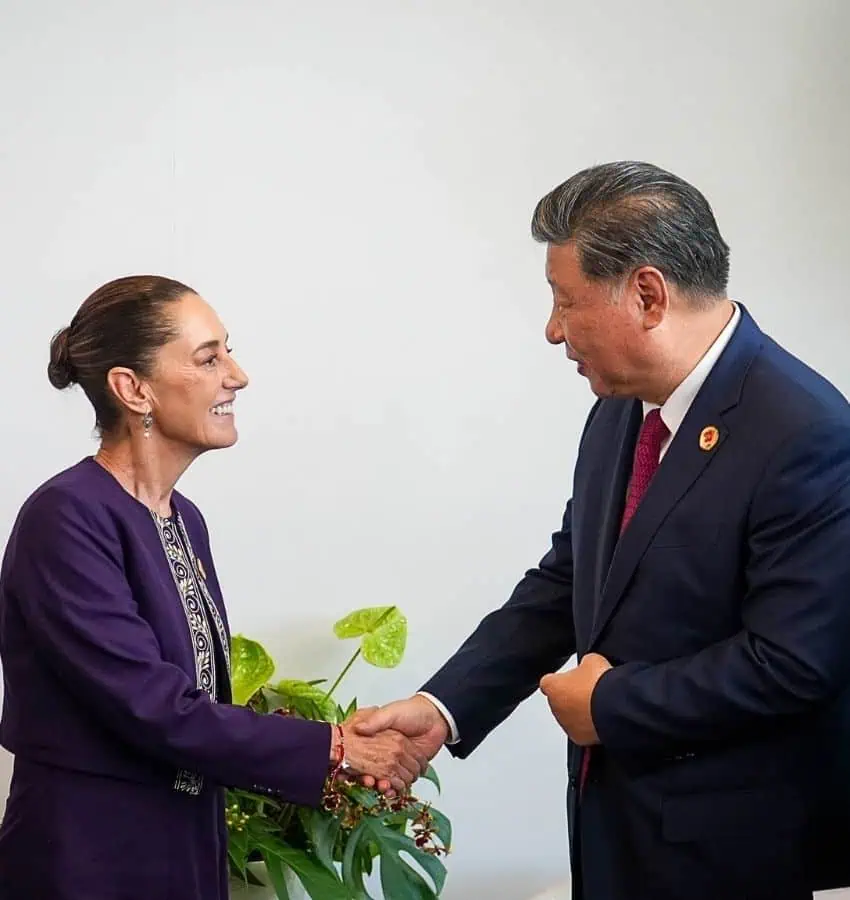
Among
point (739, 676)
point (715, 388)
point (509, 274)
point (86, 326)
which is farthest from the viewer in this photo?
point (509, 274)

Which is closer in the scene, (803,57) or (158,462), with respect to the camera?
(158,462)

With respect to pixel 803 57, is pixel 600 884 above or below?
below

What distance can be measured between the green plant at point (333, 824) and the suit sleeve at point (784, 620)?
77cm

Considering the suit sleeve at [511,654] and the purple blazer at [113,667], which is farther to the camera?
the suit sleeve at [511,654]

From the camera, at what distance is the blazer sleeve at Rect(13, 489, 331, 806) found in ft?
5.91

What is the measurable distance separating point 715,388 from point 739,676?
405 millimetres

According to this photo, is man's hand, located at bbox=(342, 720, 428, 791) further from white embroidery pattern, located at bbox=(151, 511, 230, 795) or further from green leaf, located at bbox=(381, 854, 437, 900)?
green leaf, located at bbox=(381, 854, 437, 900)

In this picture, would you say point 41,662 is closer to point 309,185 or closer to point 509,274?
point 309,185

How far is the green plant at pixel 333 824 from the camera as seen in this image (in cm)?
250

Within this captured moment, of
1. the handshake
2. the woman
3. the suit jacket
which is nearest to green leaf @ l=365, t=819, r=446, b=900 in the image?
the handshake

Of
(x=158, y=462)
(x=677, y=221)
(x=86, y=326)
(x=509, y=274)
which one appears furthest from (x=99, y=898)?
(x=509, y=274)

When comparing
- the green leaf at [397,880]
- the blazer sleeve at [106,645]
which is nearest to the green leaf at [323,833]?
the green leaf at [397,880]

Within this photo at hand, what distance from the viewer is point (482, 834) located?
3275 millimetres

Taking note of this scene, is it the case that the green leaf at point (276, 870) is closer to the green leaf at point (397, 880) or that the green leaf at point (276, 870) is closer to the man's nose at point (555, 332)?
the green leaf at point (397, 880)
